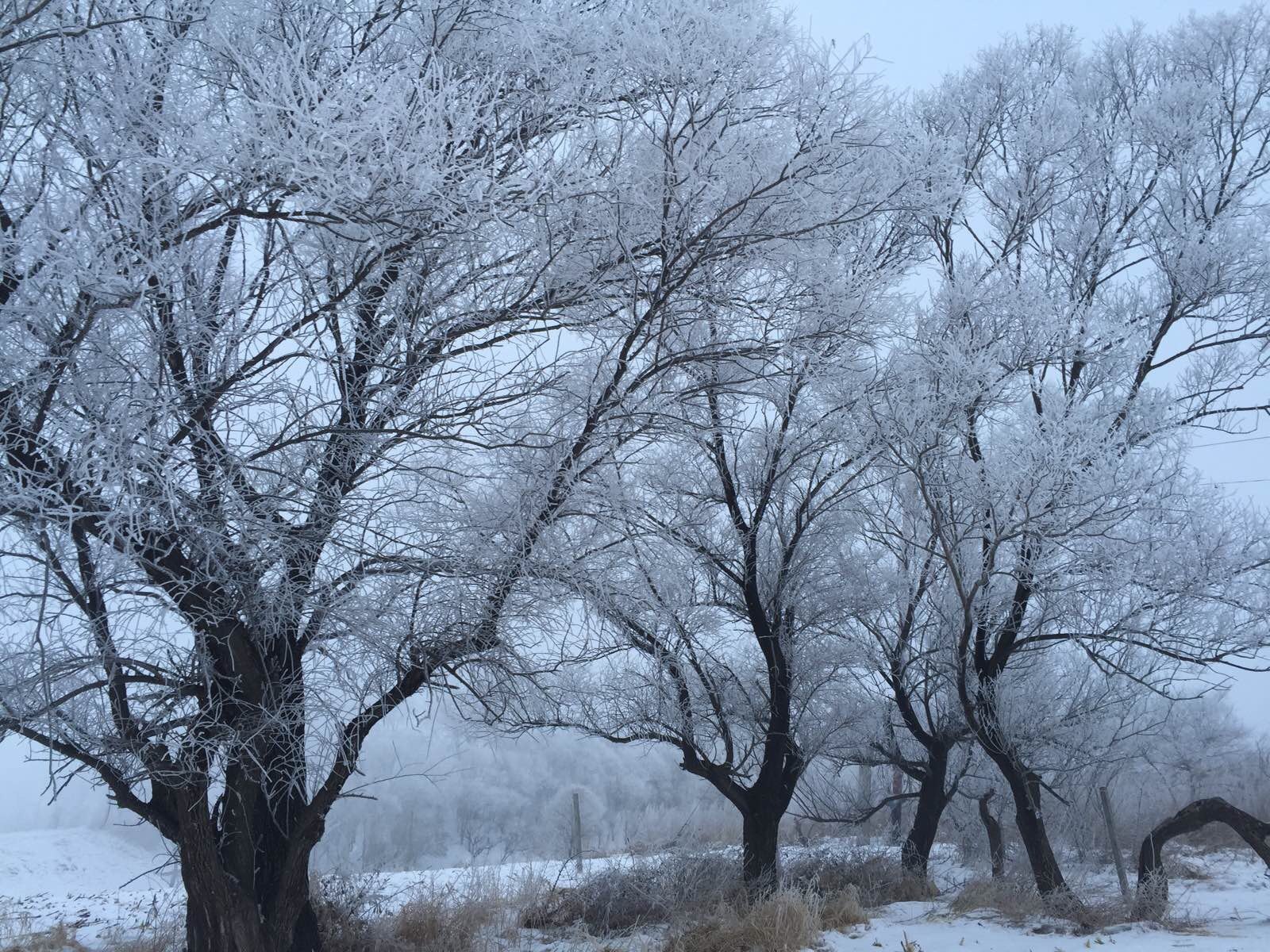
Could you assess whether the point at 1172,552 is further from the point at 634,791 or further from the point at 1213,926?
the point at 634,791

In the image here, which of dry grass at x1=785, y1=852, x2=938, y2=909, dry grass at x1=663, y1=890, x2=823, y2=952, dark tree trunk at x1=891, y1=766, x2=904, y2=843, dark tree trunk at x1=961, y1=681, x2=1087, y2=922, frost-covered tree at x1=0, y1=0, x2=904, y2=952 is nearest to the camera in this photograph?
frost-covered tree at x1=0, y1=0, x2=904, y2=952

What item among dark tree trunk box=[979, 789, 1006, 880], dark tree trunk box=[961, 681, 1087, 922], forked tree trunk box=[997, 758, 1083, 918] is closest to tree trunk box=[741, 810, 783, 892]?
dark tree trunk box=[961, 681, 1087, 922]

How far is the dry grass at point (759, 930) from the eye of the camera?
248 inches

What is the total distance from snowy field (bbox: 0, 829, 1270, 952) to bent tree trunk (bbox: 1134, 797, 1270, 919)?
8.2 inches

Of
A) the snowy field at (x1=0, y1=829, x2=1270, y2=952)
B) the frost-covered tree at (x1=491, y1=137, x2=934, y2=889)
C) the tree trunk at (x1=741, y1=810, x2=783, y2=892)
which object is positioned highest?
the frost-covered tree at (x1=491, y1=137, x2=934, y2=889)

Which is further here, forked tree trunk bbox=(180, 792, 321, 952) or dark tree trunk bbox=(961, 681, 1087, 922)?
dark tree trunk bbox=(961, 681, 1087, 922)

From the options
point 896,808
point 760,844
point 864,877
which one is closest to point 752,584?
point 760,844

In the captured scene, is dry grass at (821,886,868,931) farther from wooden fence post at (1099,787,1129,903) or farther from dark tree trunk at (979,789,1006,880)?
dark tree trunk at (979,789,1006,880)

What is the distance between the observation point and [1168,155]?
9305 mm

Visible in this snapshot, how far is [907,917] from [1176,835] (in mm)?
2304

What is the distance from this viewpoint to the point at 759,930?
6477 mm

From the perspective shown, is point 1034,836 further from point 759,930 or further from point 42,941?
point 42,941

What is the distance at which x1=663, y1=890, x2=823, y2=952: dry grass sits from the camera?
6.30 m

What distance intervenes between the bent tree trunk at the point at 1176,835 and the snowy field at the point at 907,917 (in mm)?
208
